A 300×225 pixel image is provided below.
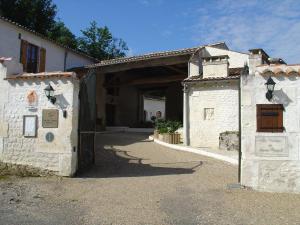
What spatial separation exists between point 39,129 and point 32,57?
33.7 feet

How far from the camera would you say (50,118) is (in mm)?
9477

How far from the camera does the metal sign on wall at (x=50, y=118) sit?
9438 millimetres

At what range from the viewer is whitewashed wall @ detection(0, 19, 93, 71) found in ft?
55.2

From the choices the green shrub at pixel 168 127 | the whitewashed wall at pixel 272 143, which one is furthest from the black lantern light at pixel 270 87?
the green shrub at pixel 168 127

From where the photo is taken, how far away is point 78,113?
955cm

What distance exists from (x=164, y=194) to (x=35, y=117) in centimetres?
429

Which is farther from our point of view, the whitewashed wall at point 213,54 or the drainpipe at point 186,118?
the whitewashed wall at point 213,54

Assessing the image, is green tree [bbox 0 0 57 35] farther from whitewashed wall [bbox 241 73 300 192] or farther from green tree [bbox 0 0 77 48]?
whitewashed wall [bbox 241 73 300 192]

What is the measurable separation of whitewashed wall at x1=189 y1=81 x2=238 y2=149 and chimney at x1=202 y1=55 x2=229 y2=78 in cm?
68

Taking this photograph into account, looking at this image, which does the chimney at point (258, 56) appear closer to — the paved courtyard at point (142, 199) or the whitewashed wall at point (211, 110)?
the whitewashed wall at point (211, 110)

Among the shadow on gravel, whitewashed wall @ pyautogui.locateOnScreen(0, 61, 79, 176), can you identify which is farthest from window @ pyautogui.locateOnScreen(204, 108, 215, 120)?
whitewashed wall @ pyautogui.locateOnScreen(0, 61, 79, 176)

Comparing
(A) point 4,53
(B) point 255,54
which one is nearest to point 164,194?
(B) point 255,54

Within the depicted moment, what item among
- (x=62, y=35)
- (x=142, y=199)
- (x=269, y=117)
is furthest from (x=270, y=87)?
(x=62, y=35)

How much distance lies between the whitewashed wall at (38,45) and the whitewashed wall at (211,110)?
835cm
